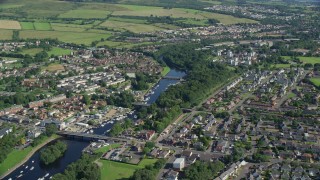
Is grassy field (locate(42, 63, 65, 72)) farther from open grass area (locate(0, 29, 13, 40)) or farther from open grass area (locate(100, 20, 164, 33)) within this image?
open grass area (locate(100, 20, 164, 33))

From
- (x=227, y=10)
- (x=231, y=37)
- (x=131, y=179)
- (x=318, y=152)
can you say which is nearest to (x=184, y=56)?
(x=231, y=37)

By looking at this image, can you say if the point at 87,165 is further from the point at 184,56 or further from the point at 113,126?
the point at 184,56

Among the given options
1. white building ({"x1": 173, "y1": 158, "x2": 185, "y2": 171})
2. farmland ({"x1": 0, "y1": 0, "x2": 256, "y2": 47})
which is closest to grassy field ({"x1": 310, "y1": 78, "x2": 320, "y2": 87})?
white building ({"x1": 173, "y1": 158, "x2": 185, "y2": 171})

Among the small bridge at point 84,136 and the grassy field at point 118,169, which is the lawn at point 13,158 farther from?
the grassy field at point 118,169

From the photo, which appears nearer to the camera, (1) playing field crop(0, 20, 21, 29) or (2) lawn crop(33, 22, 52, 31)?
(1) playing field crop(0, 20, 21, 29)

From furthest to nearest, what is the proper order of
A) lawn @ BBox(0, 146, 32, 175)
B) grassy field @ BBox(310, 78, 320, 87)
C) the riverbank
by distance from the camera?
grassy field @ BBox(310, 78, 320, 87), lawn @ BBox(0, 146, 32, 175), the riverbank

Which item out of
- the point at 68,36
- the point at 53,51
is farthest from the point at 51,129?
the point at 68,36
